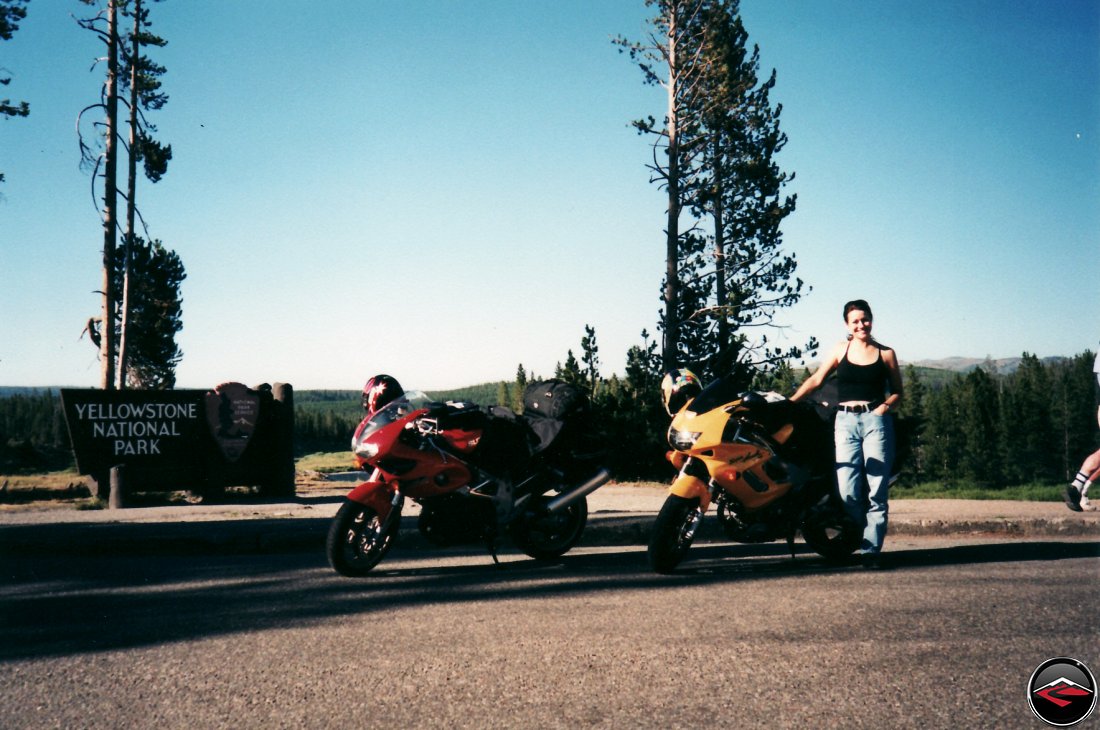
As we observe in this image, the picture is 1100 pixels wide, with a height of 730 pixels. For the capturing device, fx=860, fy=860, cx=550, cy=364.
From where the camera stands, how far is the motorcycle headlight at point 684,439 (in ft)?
19.4

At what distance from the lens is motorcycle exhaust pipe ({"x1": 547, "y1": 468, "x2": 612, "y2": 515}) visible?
6797mm

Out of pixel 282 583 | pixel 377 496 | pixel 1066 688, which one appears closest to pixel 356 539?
pixel 377 496

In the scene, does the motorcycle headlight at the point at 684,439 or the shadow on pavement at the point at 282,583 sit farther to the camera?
the motorcycle headlight at the point at 684,439

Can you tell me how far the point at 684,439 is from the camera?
5.93 m

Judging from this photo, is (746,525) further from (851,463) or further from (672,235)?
(672,235)

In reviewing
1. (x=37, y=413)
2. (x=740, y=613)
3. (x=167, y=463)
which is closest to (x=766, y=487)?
(x=740, y=613)

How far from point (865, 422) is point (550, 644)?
315cm

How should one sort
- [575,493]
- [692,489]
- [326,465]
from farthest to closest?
[326,465] < [575,493] < [692,489]

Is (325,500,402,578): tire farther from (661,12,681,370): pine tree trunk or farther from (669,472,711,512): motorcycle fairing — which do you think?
(661,12,681,370): pine tree trunk

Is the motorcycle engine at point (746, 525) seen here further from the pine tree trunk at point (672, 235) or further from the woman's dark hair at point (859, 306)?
the pine tree trunk at point (672, 235)

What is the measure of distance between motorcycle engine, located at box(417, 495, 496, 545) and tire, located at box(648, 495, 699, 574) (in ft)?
4.32

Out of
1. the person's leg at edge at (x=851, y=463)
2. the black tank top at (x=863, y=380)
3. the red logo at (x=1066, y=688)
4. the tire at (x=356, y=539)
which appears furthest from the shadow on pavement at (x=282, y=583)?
the red logo at (x=1066, y=688)

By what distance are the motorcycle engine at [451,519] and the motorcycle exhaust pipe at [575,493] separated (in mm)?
684

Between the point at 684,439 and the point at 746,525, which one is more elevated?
the point at 684,439
